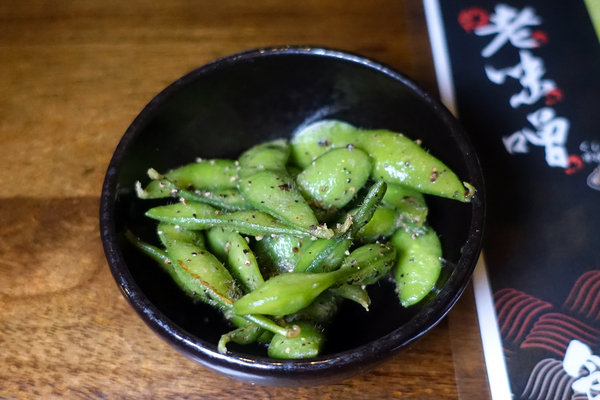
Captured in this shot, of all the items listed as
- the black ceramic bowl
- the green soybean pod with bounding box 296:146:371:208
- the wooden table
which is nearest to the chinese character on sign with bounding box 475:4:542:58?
the wooden table

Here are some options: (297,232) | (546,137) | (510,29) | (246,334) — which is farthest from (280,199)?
(510,29)

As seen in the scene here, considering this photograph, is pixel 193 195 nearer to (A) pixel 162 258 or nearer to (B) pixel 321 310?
(A) pixel 162 258

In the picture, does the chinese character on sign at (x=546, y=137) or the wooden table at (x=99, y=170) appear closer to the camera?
the wooden table at (x=99, y=170)

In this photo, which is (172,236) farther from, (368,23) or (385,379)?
(368,23)

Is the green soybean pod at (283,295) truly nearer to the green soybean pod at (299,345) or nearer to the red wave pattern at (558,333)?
the green soybean pod at (299,345)

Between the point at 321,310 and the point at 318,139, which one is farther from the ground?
the point at 318,139

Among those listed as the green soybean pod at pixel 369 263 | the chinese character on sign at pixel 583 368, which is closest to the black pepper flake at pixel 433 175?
the green soybean pod at pixel 369 263
